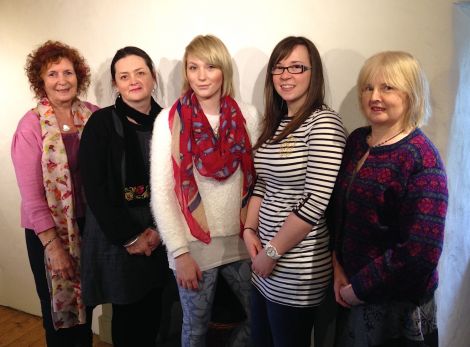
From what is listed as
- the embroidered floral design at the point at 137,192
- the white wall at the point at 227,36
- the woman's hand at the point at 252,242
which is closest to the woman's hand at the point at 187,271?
the woman's hand at the point at 252,242

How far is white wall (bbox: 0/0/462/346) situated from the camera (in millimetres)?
1277

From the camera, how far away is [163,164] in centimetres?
128

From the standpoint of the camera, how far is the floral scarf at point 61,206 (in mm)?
1547

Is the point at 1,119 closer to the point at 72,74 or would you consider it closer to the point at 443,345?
the point at 72,74

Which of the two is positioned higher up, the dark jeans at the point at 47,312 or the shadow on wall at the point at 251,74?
the shadow on wall at the point at 251,74

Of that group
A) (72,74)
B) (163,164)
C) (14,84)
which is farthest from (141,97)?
(14,84)

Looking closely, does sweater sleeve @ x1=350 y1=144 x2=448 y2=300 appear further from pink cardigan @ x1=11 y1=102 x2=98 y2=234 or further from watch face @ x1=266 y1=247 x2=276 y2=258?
pink cardigan @ x1=11 y1=102 x2=98 y2=234

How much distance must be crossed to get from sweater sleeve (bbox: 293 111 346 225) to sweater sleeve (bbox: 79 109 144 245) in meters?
0.71

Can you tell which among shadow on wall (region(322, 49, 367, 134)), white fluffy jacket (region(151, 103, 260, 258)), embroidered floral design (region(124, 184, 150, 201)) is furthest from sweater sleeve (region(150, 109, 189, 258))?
shadow on wall (region(322, 49, 367, 134))

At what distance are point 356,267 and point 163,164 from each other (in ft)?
2.39

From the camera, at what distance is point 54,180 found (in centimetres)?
156

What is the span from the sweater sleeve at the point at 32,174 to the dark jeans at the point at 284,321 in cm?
96

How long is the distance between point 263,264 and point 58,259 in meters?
0.95

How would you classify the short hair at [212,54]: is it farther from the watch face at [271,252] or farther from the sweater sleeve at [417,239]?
the sweater sleeve at [417,239]
